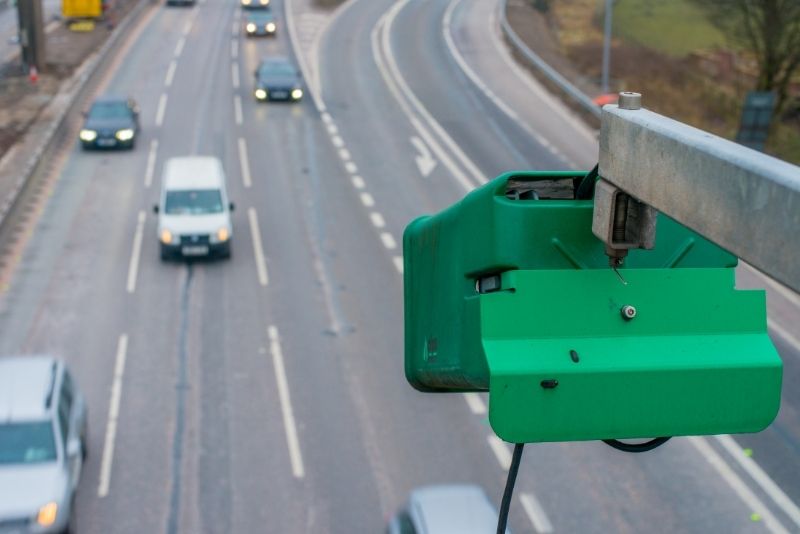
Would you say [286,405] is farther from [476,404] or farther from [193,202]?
[193,202]

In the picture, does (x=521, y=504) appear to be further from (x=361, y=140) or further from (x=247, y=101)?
(x=247, y=101)

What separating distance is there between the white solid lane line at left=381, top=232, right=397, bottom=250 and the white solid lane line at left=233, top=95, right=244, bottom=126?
12.3 m

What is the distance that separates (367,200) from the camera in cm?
2950

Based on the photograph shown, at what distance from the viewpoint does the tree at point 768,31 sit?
3944 centimetres

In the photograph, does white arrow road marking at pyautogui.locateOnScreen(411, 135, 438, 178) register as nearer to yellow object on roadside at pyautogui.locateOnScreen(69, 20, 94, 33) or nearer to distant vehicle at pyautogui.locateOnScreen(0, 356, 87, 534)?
distant vehicle at pyautogui.locateOnScreen(0, 356, 87, 534)

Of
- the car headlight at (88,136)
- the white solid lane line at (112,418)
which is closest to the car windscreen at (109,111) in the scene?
the car headlight at (88,136)

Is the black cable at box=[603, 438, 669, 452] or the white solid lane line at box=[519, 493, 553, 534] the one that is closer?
the black cable at box=[603, 438, 669, 452]

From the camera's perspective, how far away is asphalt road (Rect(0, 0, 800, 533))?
50.2 feet

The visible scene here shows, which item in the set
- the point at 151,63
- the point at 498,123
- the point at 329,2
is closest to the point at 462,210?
the point at 498,123

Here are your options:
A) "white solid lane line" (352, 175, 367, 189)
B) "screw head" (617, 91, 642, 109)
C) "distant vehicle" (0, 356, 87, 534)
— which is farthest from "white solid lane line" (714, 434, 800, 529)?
"white solid lane line" (352, 175, 367, 189)

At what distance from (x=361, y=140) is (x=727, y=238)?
3241 centimetres

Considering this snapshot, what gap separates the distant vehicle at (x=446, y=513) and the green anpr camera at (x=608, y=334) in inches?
273

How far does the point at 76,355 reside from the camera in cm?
2011

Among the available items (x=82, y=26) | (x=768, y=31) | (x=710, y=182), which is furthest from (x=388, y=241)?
(x=82, y=26)
